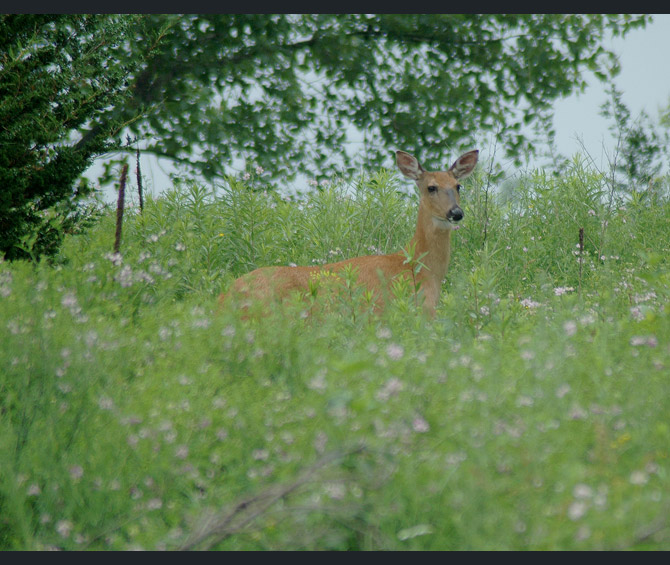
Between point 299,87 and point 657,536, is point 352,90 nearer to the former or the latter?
point 299,87

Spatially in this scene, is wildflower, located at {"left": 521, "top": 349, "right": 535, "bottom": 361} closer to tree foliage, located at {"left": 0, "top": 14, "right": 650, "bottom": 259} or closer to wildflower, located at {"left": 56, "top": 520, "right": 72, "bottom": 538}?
wildflower, located at {"left": 56, "top": 520, "right": 72, "bottom": 538}

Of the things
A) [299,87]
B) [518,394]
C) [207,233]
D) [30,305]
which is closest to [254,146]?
[299,87]

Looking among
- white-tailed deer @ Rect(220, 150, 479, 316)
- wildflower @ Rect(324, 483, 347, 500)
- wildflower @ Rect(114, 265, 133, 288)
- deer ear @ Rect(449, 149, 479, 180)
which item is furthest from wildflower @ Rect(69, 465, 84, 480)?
deer ear @ Rect(449, 149, 479, 180)

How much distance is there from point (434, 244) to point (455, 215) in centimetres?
40

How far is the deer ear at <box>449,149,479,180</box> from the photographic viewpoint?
825 centimetres

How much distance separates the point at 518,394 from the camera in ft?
10.3

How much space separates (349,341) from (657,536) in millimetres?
2291

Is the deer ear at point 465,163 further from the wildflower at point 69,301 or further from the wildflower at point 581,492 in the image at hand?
the wildflower at point 581,492

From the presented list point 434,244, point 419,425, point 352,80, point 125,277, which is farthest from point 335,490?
point 352,80

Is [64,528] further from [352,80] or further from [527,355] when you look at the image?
[352,80]

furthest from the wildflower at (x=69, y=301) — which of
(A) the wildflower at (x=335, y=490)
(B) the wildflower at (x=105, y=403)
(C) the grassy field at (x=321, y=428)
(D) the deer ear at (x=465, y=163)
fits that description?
(D) the deer ear at (x=465, y=163)

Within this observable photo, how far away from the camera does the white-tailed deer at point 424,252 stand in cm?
698

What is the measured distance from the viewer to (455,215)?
753 centimetres

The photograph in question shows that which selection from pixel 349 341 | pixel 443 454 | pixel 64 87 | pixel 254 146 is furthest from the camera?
pixel 254 146
